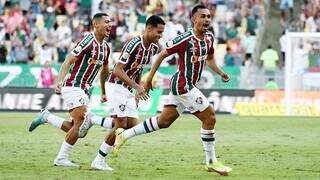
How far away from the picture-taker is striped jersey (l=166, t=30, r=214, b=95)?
1466 cm

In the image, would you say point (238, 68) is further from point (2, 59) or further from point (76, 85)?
point (76, 85)

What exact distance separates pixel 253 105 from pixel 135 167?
16.7m

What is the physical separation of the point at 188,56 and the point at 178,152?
4.06 m

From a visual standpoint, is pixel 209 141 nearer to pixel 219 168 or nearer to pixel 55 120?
pixel 219 168

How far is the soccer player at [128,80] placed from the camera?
49.0 feet

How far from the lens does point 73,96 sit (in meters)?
15.3

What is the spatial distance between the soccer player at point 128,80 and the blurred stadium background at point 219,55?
6.71 meters

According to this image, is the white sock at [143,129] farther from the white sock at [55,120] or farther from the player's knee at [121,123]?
the white sock at [55,120]

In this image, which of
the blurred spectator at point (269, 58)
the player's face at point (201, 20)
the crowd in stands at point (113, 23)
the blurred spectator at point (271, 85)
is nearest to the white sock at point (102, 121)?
the player's face at point (201, 20)

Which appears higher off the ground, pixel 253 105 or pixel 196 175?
pixel 196 175

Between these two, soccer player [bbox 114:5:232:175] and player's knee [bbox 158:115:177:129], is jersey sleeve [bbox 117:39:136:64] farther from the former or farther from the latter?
player's knee [bbox 158:115:177:129]

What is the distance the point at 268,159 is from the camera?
17125mm

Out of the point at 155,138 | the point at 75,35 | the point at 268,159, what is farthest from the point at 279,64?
the point at 268,159

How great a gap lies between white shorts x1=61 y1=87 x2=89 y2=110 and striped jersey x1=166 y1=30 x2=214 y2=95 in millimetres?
1387
